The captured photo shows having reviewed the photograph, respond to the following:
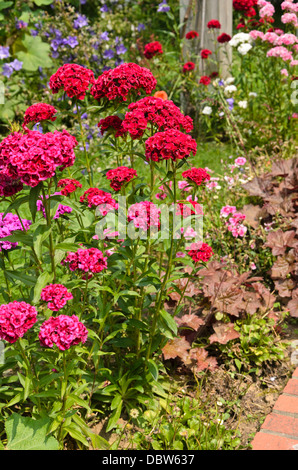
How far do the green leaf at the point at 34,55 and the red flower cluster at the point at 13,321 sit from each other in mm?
4412

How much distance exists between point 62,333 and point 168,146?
2.62ft

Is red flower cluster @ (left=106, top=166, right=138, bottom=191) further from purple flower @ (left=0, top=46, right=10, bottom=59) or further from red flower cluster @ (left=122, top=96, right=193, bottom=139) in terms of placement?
purple flower @ (left=0, top=46, right=10, bottom=59)

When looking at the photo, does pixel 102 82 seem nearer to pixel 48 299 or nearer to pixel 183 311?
pixel 48 299

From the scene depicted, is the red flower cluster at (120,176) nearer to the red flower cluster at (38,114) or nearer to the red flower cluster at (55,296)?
the red flower cluster at (38,114)

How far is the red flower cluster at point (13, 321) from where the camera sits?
1871mm

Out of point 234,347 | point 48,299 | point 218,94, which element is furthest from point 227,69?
point 48,299

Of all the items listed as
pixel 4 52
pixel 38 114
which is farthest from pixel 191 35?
pixel 38 114

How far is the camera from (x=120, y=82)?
239cm

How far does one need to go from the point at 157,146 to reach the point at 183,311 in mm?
1431

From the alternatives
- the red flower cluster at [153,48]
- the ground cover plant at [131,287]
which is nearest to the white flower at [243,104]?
the red flower cluster at [153,48]

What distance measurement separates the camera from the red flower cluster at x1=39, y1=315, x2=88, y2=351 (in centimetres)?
192

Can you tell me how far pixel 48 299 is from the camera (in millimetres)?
2014

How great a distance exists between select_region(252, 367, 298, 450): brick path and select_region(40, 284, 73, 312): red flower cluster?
1117mm

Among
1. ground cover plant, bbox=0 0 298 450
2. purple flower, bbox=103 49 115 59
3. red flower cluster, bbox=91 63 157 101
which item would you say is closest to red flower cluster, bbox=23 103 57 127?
ground cover plant, bbox=0 0 298 450
